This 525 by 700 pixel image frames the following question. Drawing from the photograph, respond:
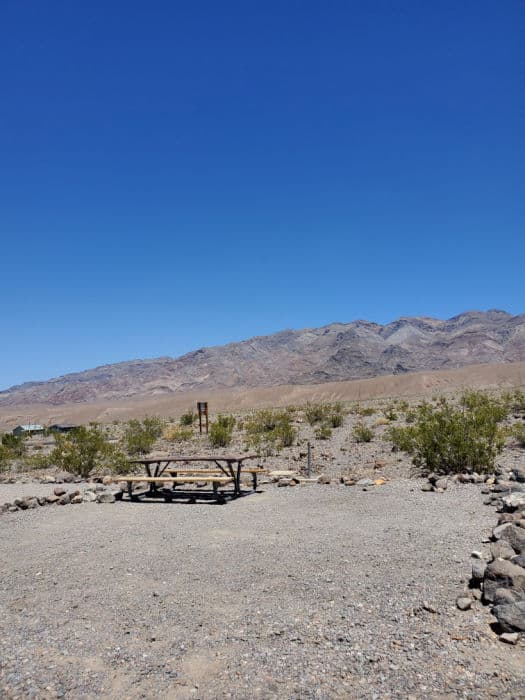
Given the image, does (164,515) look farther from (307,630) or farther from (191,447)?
(191,447)

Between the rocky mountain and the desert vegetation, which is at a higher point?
the rocky mountain

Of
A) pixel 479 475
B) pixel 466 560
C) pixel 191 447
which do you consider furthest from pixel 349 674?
pixel 191 447

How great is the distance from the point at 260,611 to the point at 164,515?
5.29 metres

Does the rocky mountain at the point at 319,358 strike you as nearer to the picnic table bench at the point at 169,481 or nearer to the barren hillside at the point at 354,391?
the barren hillside at the point at 354,391

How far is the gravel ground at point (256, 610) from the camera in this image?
15.4 feet

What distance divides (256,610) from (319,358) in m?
146

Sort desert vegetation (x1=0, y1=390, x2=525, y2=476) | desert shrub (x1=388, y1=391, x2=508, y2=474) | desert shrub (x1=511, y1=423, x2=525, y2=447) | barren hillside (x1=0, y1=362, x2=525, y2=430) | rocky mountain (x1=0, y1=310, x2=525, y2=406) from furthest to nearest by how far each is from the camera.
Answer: rocky mountain (x1=0, y1=310, x2=525, y2=406) < barren hillside (x1=0, y1=362, x2=525, y2=430) < desert shrub (x1=511, y1=423, x2=525, y2=447) < desert vegetation (x1=0, y1=390, x2=525, y2=476) < desert shrub (x1=388, y1=391, x2=508, y2=474)

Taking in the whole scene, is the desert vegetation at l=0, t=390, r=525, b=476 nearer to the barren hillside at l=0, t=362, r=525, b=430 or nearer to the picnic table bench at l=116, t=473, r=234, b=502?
the picnic table bench at l=116, t=473, r=234, b=502

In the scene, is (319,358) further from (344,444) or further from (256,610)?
(256,610)

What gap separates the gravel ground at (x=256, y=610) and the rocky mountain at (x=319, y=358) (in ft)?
373

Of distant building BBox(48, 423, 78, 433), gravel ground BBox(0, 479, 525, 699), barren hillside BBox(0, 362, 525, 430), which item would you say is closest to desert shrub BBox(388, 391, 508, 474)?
gravel ground BBox(0, 479, 525, 699)

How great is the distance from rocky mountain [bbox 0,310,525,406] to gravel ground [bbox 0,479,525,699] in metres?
114

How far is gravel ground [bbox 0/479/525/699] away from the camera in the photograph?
15.4ft

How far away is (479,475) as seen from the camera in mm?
12312
